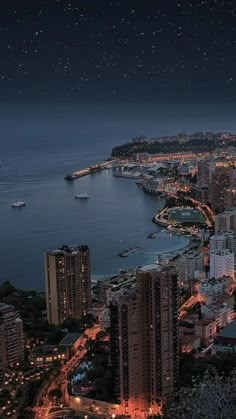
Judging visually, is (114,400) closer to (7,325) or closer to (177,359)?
(177,359)

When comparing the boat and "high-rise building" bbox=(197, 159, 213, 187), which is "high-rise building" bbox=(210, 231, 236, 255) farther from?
the boat

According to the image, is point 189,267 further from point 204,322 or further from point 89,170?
point 89,170

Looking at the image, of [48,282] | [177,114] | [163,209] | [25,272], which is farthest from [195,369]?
[177,114]

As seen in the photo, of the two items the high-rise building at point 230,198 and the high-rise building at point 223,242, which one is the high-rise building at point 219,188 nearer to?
the high-rise building at point 230,198

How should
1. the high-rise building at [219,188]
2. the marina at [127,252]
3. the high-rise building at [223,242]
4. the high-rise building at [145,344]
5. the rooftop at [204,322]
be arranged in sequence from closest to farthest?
the high-rise building at [145,344], the rooftop at [204,322], the high-rise building at [223,242], the marina at [127,252], the high-rise building at [219,188]

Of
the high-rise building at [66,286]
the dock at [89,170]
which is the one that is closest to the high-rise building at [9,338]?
the high-rise building at [66,286]

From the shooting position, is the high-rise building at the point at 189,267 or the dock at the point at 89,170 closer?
the high-rise building at the point at 189,267
